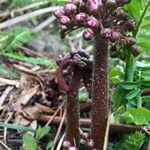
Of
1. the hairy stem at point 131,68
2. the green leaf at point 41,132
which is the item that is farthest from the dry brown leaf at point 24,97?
the hairy stem at point 131,68

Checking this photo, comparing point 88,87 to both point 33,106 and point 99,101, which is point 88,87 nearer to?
point 99,101

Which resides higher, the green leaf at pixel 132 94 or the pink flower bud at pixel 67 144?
the green leaf at pixel 132 94

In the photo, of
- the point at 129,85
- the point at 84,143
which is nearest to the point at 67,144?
the point at 84,143

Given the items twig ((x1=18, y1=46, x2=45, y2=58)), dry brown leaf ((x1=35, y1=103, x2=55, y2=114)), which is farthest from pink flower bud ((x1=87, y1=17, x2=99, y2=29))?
twig ((x1=18, y1=46, x2=45, y2=58))

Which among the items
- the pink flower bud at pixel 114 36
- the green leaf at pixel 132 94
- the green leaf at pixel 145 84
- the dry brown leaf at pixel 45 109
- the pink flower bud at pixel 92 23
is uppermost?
the pink flower bud at pixel 92 23

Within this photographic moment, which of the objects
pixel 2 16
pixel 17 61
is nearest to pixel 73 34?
pixel 2 16

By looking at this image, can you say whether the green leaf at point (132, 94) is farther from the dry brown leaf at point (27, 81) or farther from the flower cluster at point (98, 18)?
the dry brown leaf at point (27, 81)

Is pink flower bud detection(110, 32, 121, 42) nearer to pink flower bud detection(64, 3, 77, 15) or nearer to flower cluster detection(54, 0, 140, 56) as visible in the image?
flower cluster detection(54, 0, 140, 56)
